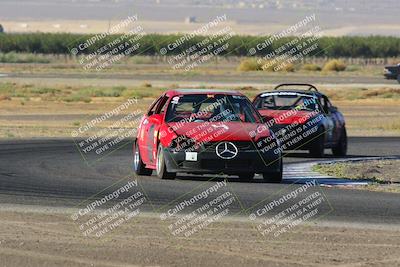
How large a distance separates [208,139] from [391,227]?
4975 mm

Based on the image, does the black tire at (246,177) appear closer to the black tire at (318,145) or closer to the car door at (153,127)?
the car door at (153,127)

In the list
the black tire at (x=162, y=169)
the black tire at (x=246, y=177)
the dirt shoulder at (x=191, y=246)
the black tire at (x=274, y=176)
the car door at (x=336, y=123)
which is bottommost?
the car door at (x=336, y=123)

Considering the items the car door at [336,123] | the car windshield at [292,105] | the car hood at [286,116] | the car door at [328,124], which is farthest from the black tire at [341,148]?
the car hood at [286,116]

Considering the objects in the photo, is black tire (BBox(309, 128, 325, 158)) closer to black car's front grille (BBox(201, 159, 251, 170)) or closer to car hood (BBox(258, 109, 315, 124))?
car hood (BBox(258, 109, 315, 124))

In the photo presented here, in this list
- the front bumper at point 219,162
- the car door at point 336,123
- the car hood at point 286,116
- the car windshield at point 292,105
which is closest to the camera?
the front bumper at point 219,162

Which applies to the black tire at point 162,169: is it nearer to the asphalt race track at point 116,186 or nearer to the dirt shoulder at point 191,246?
the asphalt race track at point 116,186

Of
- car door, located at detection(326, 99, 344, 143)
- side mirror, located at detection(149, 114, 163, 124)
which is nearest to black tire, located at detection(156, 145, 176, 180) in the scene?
side mirror, located at detection(149, 114, 163, 124)

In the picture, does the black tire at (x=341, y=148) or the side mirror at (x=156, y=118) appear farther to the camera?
the black tire at (x=341, y=148)

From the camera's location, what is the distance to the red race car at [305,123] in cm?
2345

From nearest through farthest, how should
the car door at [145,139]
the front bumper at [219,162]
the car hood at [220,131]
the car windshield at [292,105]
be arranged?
the front bumper at [219,162]
the car hood at [220,131]
the car door at [145,139]
the car windshield at [292,105]

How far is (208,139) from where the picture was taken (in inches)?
692

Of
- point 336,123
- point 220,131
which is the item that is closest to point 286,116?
point 336,123

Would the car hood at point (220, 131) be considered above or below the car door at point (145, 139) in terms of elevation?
above

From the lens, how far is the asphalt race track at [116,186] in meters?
14.6
